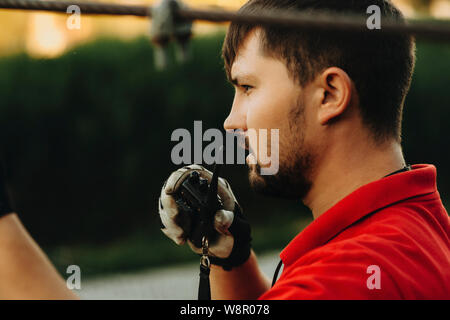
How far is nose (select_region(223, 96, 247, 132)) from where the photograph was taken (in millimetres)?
1571

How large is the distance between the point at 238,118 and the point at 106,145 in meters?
4.51

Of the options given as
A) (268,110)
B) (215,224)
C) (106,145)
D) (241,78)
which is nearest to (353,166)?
(268,110)

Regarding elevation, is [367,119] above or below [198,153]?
below

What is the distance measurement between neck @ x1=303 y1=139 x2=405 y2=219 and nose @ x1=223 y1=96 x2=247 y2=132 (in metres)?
0.25

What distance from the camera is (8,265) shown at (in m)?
1.32

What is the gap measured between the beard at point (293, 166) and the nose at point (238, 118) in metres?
0.12

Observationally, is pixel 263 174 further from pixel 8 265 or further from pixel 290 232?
pixel 290 232

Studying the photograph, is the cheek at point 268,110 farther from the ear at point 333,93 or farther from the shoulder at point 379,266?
the shoulder at point 379,266

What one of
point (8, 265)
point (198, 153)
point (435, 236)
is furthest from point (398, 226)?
point (198, 153)

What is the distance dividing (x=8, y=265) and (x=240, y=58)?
79 centimetres

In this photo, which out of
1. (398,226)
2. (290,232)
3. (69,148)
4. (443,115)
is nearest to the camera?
(398,226)

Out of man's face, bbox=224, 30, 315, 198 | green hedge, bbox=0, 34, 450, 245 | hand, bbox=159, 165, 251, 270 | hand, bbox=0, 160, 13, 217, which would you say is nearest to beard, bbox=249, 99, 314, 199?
man's face, bbox=224, 30, 315, 198

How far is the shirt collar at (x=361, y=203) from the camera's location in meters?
1.30
